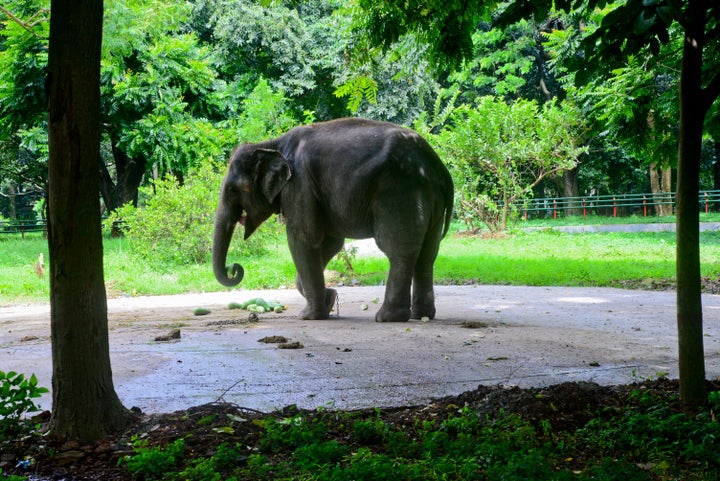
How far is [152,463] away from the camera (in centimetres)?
373

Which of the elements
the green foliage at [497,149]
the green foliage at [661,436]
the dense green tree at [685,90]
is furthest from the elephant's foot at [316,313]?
the green foliage at [497,149]

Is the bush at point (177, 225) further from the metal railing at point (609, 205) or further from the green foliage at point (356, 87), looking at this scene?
A: the metal railing at point (609, 205)

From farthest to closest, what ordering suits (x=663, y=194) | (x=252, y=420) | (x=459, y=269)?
(x=663, y=194) < (x=459, y=269) < (x=252, y=420)

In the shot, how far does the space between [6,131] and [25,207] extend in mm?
39460

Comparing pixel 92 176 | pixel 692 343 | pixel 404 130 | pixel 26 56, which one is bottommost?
pixel 692 343

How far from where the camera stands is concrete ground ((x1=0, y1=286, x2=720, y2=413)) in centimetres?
546

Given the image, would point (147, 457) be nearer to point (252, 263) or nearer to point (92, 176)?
point (92, 176)

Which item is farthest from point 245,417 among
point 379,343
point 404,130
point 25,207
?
point 25,207

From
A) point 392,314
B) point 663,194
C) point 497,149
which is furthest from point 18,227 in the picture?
point 392,314

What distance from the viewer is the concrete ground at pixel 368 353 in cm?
546

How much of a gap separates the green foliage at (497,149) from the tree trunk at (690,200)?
2054cm

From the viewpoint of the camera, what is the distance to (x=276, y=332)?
7824 millimetres

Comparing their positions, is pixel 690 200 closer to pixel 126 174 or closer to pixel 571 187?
pixel 126 174

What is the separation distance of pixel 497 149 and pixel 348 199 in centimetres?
1751
